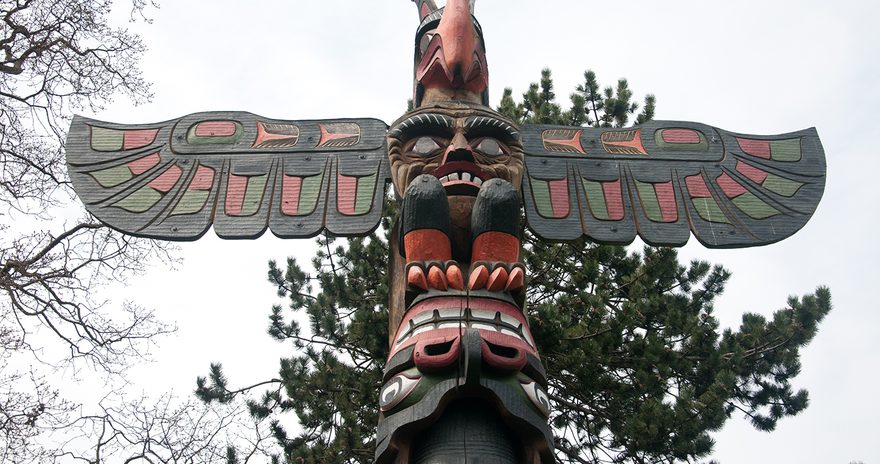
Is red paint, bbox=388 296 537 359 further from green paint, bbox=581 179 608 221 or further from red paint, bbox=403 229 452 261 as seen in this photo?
green paint, bbox=581 179 608 221

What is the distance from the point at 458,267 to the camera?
485cm

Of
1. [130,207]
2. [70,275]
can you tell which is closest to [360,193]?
[130,207]

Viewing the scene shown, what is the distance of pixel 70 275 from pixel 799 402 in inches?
278

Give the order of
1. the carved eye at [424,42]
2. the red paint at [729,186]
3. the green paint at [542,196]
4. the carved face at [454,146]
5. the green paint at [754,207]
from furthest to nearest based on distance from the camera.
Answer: the carved eye at [424,42], the red paint at [729,186], the green paint at [754,207], the green paint at [542,196], the carved face at [454,146]

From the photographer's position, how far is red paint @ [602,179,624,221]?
587 cm

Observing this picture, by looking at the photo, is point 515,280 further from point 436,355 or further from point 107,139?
point 107,139

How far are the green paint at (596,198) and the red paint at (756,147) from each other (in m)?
1.32

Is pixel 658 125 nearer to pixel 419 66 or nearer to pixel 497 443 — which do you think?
pixel 419 66

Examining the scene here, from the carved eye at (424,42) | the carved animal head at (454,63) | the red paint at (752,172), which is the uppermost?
the carved eye at (424,42)

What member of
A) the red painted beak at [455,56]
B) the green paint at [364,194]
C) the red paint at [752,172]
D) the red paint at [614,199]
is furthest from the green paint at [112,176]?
the red paint at [752,172]

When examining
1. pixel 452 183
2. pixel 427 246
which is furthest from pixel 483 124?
pixel 427 246

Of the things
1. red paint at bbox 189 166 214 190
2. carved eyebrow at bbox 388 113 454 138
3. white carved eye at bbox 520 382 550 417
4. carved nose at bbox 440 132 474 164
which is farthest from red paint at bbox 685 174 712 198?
red paint at bbox 189 166 214 190

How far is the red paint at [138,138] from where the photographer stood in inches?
236

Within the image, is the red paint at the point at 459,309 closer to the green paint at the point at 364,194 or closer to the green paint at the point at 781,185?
the green paint at the point at 364,194
